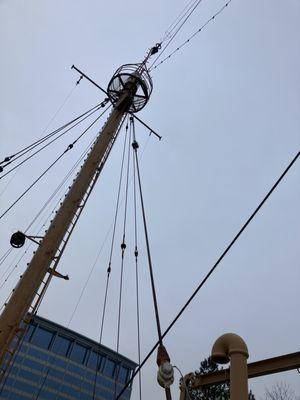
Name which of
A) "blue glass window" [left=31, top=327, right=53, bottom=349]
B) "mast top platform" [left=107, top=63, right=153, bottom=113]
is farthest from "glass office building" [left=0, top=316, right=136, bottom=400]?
"mast top platform" [left=107, top=63, right=153, bottom=113]

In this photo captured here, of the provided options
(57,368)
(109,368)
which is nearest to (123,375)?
(109,368)

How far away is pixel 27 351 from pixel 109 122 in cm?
6188

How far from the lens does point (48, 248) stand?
9180 millimetres

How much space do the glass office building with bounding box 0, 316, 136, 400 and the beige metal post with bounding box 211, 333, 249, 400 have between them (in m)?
60.8

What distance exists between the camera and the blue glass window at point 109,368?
71569mm

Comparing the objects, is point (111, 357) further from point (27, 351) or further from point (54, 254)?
point (54, 254)

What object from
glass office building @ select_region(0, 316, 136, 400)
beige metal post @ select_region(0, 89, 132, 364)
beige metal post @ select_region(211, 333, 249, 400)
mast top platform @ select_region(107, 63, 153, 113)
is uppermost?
glass office building @ select_region(0, 316, 136, 400)

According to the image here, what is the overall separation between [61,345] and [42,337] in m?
3.73

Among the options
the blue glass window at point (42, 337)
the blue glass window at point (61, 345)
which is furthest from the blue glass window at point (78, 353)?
the blue glass window at point (42, 337)

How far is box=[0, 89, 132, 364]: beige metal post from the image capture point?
804 cm

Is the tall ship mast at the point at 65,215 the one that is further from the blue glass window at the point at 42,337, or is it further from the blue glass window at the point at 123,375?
the blue glass window at the point at 123,375

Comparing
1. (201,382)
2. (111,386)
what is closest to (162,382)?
(201,382)

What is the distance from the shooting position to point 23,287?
27.7 ft

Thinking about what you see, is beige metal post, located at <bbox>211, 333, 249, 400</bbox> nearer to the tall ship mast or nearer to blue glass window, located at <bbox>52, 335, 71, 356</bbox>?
the tall ship mast
